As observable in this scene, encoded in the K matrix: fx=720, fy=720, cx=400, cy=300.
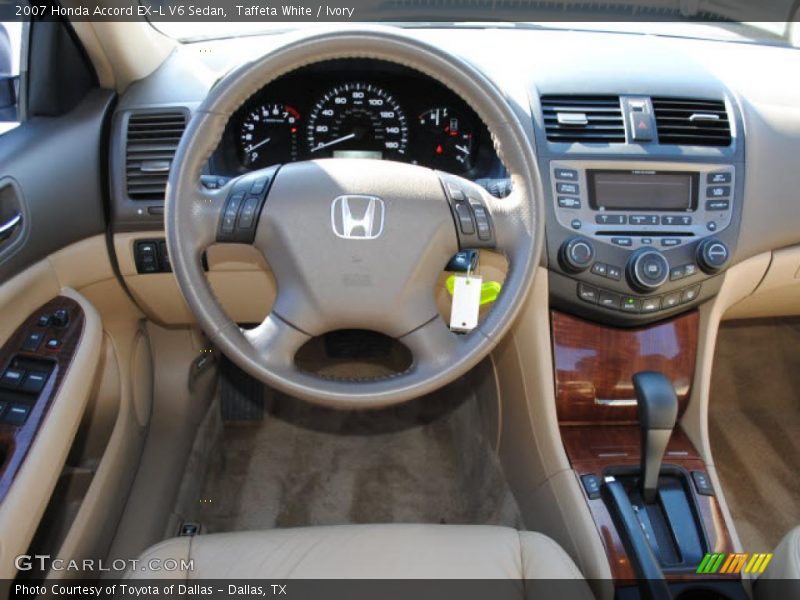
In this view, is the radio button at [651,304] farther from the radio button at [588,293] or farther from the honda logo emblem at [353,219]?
the honda logo emblem at [353,219]

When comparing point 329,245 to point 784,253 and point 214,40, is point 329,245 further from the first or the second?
point 784,253

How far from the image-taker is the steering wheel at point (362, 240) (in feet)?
3.82

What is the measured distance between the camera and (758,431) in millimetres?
2379

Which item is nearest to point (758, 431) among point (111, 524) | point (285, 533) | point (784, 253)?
point (784, 253)

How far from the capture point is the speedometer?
1.60 metres

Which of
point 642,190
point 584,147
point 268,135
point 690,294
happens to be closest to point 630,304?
point 690,294

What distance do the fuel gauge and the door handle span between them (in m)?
0.86

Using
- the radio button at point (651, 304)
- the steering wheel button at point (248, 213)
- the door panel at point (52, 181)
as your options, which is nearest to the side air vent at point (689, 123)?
the radio button at point (651, 304)

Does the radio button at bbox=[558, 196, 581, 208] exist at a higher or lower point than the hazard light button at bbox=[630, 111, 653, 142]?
lower

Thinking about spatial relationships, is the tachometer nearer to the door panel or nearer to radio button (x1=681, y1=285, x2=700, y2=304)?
the door panel

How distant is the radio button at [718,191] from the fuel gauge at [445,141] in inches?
20.9

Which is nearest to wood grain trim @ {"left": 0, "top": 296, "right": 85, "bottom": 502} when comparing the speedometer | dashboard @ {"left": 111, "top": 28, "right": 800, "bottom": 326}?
dashboard @ {"left": 111, "top": 28, "right": 800, "bottom": 326}

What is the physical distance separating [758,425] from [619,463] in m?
1.09

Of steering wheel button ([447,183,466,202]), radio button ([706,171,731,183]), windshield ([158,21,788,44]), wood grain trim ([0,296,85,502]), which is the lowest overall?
wood grain trim ([0,296,85,502])
